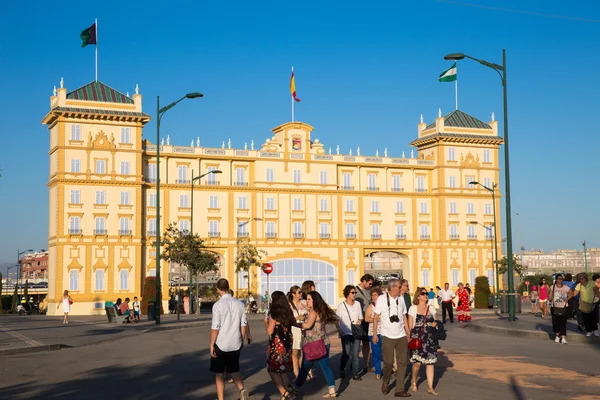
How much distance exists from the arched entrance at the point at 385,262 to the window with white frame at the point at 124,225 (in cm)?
2351

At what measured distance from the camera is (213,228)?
76.6m

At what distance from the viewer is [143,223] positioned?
74.3m

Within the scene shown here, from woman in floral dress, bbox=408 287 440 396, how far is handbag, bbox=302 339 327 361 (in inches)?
58.7

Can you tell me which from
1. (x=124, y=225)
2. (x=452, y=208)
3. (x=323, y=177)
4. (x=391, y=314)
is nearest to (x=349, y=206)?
(x=323, y=177)

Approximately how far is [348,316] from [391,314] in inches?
81.2

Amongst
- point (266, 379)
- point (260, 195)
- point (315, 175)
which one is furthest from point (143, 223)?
point (266, 379)

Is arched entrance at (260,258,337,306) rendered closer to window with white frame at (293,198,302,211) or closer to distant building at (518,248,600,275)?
window with white frame at (293,198,302,211)

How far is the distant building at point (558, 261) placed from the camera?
527ft

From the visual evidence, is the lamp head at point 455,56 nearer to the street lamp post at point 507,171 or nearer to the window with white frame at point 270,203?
the street lamp post at point 507,171

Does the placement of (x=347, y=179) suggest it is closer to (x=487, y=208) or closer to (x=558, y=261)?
(x=487, y=208)

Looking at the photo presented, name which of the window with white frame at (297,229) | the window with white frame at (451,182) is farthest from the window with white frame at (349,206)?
the window with white frame at (451,182)

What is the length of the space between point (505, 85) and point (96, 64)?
46782mm

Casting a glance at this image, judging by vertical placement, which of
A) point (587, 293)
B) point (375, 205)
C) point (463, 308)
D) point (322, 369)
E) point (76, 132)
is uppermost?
point (76, 132)

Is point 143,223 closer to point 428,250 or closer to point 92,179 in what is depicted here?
point 92,179
